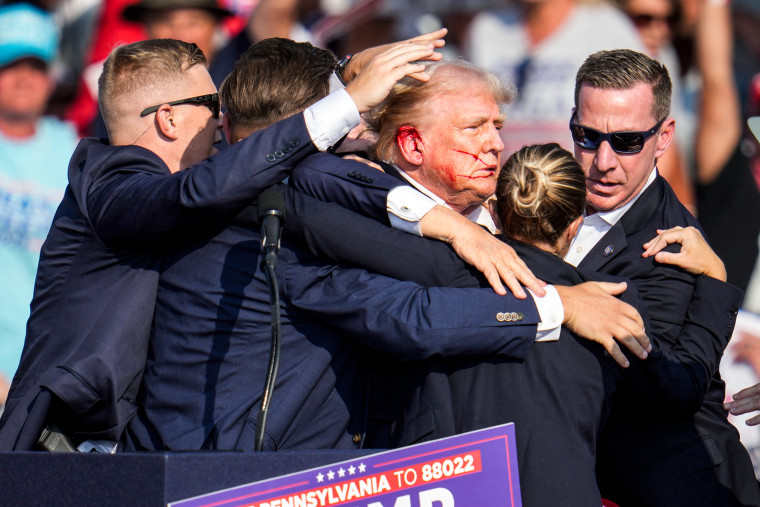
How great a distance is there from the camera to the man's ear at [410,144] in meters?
3.21

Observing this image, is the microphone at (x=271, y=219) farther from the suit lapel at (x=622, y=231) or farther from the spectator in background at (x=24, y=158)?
the spectator in background at (x=24, y=158)

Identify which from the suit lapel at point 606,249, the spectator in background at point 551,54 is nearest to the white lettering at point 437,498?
the suit lapel at point 606,249

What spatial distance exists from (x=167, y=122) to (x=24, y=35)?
4.14m

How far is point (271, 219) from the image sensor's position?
2.68 m

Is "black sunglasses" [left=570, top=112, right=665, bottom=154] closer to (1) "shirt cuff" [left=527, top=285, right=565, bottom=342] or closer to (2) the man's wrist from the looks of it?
(2) the man's wrist

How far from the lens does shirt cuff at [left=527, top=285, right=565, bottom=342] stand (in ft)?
9.09

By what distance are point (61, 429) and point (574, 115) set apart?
1.91m

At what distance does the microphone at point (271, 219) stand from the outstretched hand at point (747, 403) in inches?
59.3

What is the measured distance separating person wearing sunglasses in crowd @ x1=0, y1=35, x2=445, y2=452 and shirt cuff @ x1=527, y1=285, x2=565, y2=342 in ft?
2.21

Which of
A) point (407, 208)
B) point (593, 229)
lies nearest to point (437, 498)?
point (407, 208)

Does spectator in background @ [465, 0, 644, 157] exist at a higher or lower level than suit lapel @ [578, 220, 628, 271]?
higher

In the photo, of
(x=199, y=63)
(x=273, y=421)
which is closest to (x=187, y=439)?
(x=273, y=421)

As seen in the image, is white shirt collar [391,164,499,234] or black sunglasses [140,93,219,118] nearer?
white shirt collar [391,164,499,234]

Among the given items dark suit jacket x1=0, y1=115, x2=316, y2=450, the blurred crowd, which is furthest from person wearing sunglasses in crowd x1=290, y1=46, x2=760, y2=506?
the blurred crowd
